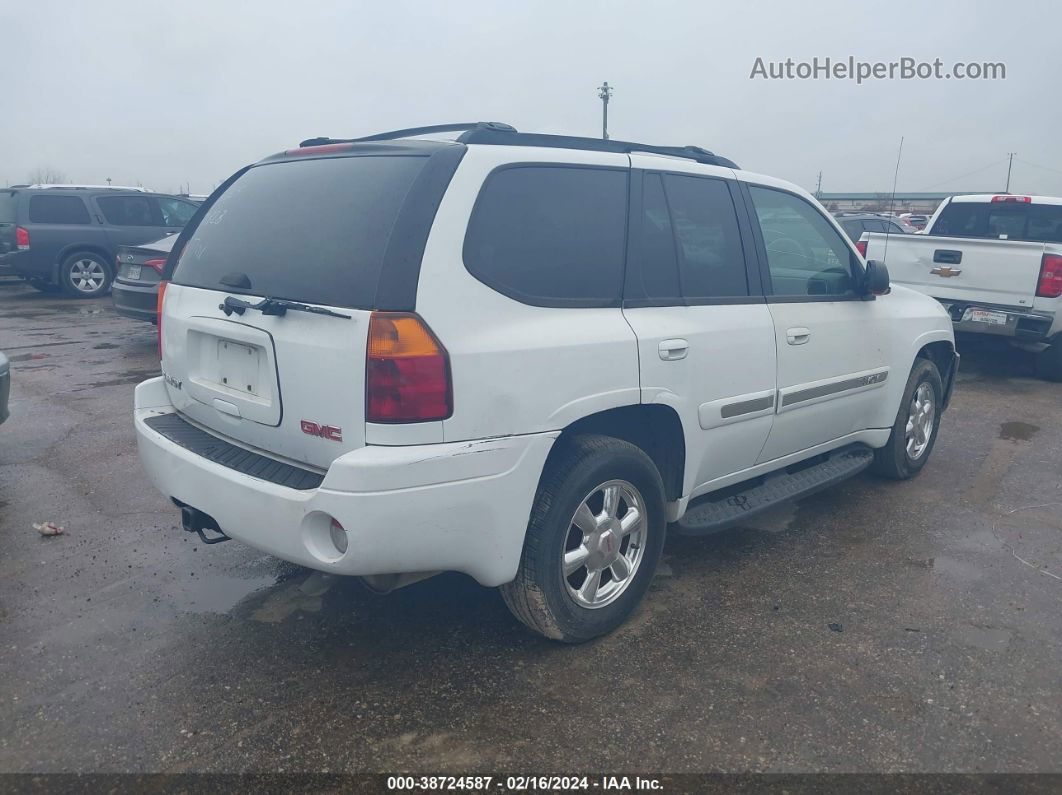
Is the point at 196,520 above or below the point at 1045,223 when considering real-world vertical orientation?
below

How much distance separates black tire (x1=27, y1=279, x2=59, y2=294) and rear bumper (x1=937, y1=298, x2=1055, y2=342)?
13.4 metres

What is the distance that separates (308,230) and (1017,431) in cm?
583

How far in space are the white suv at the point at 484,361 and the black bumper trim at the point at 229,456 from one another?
13 millimetres

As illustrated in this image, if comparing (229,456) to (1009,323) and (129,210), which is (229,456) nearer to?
(1009,323)

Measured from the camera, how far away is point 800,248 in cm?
422

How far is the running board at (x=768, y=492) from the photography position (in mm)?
3641

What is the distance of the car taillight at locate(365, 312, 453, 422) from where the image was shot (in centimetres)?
254

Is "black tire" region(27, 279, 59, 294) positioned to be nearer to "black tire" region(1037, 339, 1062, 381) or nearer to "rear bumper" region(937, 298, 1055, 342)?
"rear bumper" region(937, 298, 1055, 342)

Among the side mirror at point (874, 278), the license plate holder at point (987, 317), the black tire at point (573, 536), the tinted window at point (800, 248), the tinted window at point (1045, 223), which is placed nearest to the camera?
the black tire at point (573, 536)

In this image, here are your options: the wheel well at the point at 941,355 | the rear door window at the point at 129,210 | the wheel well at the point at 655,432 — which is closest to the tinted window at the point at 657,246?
the wheel well at the point at 655,432

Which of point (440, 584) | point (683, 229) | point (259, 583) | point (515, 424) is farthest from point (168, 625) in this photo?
point (683, 229)

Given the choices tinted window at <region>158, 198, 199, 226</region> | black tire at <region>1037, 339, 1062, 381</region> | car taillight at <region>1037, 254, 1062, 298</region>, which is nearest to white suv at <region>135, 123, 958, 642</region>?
car taillight at <region>1037, 254, 1062, 298</region>

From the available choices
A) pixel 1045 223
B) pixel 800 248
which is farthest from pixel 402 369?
pixel 1045 223

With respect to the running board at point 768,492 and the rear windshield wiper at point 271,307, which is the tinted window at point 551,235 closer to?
the rear windshield wiper at point 271,307
